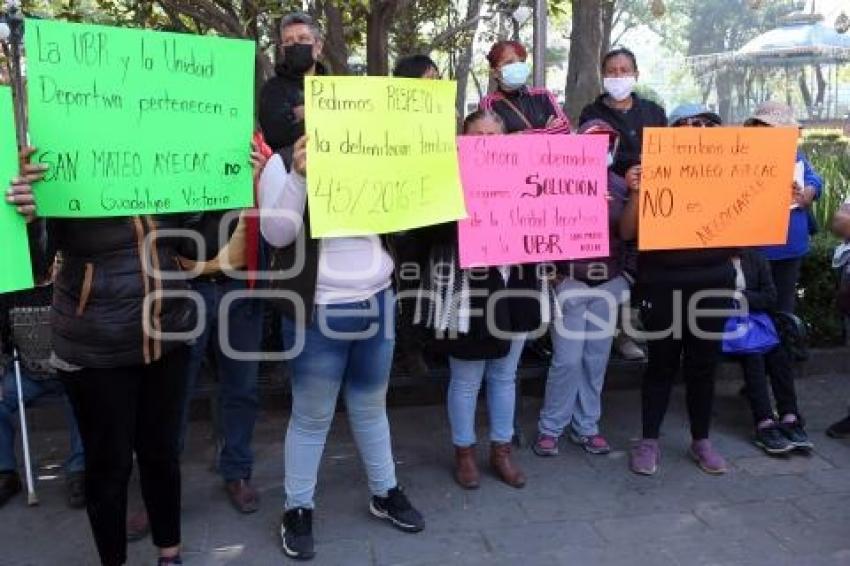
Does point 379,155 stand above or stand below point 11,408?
above

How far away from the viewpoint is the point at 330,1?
567cm

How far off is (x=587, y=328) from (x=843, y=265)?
4.87 ft

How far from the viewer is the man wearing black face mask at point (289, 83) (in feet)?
11.0

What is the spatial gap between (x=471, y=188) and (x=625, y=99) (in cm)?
126

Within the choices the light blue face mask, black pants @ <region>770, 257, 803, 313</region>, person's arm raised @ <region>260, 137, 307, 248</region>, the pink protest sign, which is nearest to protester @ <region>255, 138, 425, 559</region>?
person's arm raised @ <region>260, 137, 307, 248</region>

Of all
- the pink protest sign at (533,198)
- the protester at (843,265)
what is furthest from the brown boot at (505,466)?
the protester at (843,265)

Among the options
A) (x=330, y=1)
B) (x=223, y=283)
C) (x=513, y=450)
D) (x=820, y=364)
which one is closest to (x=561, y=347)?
(x=513, y=450)

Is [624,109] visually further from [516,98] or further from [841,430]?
[841,430]

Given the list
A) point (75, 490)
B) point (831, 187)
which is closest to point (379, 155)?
point (75, 490)

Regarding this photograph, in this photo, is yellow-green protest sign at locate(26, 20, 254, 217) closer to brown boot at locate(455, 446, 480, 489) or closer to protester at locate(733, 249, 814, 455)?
brown boot at locate(455, 446, 480, 489)

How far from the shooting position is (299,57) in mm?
3381

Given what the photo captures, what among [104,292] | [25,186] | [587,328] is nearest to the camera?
[25,186]

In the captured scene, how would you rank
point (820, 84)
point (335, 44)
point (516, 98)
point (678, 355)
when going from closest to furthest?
1. point (678, 355)
2. point (516, 98)
3. point (335, 44)
4. point (820, 84)

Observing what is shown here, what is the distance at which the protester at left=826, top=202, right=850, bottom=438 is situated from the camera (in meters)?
4.30
